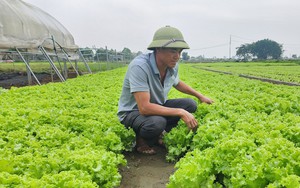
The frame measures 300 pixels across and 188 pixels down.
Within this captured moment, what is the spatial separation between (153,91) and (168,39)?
34.6 inches

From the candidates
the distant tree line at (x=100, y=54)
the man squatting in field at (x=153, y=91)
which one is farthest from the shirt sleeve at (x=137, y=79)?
the distant tree line at (x=100, y=54)

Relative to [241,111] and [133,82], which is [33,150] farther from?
[241,111]

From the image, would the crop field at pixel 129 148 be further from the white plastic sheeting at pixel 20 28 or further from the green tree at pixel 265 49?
the green tree at pixel 265 49

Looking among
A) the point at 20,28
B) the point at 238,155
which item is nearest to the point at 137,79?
the point at 238,155

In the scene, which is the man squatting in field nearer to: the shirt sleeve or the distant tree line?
the shirt sleeve

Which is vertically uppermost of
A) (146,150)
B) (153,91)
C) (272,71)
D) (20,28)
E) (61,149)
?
(20,28)

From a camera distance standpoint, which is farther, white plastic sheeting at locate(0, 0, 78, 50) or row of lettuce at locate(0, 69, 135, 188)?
white plastic sheeting at locate(0, 0, 78, 50)

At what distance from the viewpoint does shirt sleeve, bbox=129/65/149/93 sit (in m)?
4.55

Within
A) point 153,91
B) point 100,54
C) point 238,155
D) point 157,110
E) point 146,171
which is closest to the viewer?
point 238,155

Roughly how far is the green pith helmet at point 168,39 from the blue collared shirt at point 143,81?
257 millimetres

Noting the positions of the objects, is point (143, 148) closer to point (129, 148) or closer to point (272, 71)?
point (129, 148)

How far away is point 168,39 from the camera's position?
15.1ft

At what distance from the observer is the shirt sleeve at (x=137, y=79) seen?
4.55 metres

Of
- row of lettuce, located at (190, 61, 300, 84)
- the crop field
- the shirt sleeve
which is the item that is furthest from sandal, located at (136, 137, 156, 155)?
row of lettuce, located at (190, 61, 300, 84)
